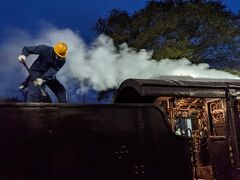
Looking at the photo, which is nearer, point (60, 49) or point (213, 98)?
point (213, 98)

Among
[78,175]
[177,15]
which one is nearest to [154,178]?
[78,175]

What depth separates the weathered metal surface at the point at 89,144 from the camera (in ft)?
13.7

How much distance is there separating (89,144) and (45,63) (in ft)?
7.24

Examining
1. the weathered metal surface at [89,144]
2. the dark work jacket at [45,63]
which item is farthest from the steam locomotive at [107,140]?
the dark work jacket at [45,63]

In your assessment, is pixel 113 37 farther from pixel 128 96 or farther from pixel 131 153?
pixel 131 153

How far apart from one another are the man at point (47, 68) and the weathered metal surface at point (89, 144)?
66.9 inches

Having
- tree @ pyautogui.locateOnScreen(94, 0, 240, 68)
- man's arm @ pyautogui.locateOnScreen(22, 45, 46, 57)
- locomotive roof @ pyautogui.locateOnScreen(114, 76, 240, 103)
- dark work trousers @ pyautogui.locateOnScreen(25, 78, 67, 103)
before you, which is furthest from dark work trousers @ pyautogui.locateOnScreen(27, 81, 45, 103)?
tree @ pyautogui.locateOnScreen(94, 0, 240, 68)

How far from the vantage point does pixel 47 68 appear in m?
6.23

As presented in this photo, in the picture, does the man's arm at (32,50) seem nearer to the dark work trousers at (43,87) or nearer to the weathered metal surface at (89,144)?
the dark work trousers at (43,87)

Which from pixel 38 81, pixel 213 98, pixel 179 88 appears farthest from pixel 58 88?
pixel 213 98

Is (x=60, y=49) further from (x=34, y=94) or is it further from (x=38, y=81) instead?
(x=34, y=94)

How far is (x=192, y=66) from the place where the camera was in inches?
728

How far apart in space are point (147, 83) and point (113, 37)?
1541cm

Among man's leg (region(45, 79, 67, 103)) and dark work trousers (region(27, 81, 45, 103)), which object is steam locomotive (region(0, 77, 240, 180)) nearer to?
man's leg (region(45, 79, 67, 103))
